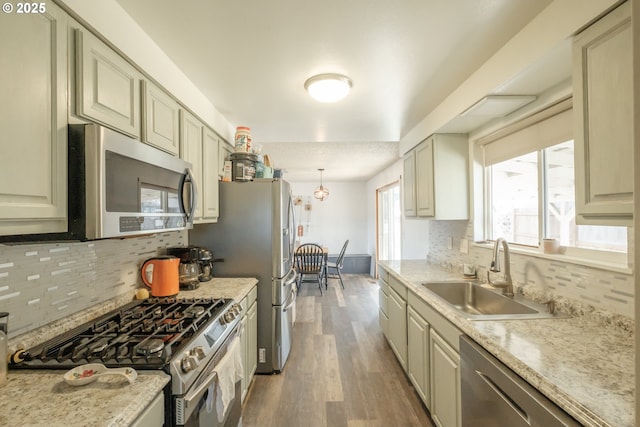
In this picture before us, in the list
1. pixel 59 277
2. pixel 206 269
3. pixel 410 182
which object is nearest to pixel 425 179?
pixel 410 182

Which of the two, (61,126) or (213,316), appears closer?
(61,126)

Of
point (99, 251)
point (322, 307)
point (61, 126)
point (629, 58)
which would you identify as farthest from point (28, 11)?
point (322, 307)

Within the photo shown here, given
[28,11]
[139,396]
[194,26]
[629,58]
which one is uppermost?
[194,26]

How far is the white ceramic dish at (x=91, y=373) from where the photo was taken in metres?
0.83

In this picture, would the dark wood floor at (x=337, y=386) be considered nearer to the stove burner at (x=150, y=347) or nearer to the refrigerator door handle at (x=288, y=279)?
the refrigerator door handle at (x=288, y=279)

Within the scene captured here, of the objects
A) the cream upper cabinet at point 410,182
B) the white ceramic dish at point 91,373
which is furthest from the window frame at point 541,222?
the white ceramic dish at point 91,373

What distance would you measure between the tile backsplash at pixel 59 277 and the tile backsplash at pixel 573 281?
219cm

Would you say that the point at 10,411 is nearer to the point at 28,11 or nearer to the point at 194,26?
the point at 28,11

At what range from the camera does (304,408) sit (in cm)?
198

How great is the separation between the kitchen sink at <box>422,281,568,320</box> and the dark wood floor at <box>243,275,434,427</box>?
2.58 ft

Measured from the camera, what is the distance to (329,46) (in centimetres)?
147

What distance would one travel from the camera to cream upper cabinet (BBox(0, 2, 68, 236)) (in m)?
0.74

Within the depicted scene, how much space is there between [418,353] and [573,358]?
1079 mm

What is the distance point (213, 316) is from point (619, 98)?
6.05ft
